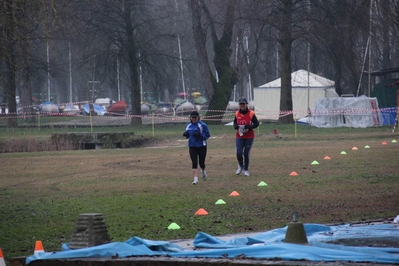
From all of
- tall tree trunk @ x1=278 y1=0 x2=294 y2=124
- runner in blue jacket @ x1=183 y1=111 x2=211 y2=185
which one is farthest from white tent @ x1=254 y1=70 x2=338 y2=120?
runner in blue jacket @ x1=183 y1=111 x2=211 y2=185

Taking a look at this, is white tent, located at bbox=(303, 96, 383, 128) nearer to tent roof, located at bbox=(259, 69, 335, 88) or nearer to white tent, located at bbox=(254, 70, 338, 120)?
white tent, located at bbox=(254, 70, 338, 120)

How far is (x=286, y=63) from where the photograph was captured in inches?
1971

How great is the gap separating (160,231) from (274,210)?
279 cm

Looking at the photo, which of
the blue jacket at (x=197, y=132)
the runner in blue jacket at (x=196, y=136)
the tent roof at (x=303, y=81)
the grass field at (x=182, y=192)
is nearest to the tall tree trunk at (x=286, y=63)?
the tent roof at (x=303, y=81)

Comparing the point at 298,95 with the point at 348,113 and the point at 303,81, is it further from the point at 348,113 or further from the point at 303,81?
the point at 348,113

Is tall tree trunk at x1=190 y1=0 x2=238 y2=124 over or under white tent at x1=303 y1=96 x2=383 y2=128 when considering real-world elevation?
over

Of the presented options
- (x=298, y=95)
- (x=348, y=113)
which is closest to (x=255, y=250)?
(x=348, y=113)

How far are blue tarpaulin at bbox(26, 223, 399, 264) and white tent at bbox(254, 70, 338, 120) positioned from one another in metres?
45.0

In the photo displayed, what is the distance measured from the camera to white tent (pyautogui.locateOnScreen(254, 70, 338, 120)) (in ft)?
184

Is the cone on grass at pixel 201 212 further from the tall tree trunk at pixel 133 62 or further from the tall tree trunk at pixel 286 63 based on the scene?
the tall tree trunk at pixel 133 62

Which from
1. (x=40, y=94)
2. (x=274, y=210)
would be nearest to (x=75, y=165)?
(x=274, y=210)

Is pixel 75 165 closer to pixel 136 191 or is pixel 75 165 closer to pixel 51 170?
pixel 51 170

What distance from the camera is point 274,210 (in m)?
13.7

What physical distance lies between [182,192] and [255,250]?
801cm
